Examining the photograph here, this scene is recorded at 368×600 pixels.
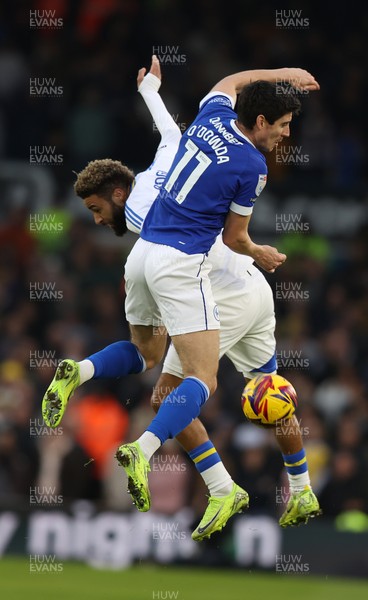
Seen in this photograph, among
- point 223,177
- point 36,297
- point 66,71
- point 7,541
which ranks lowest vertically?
point 7,541

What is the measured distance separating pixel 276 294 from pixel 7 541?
404cm

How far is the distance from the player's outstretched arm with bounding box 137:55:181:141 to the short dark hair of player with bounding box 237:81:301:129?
90cm

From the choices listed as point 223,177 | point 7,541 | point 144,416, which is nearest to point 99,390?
point 144,416

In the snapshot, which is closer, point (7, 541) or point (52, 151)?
point (7, 541)

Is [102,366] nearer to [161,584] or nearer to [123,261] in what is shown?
[161,584]

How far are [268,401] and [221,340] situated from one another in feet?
1.66

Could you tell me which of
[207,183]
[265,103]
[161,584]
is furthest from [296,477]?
[161,584]

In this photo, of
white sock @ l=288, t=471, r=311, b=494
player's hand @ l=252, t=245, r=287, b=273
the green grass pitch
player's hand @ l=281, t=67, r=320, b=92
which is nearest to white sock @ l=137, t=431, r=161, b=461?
player's hand @ l=252, t=245, r=287, b=273

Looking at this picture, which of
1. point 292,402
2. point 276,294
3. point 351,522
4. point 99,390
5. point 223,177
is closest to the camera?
point 223,177

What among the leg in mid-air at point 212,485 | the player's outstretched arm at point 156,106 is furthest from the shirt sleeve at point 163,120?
the leg in mid-air at point 212,485

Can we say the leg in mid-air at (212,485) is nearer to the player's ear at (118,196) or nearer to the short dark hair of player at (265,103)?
the player's ear at (118,196)

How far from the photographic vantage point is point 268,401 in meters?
8.10

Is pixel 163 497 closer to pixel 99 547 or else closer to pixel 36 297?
pixel 99 547

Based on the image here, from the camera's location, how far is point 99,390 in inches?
533
